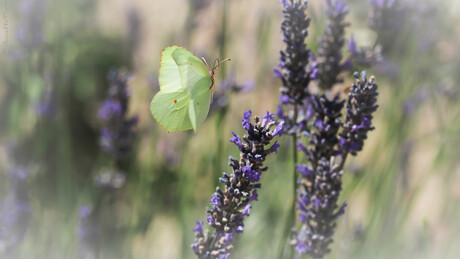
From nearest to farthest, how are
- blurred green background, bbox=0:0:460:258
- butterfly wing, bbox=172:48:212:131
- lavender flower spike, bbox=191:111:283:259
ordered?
lavender flower spike, bbox=191:111:283:259
butterfly wing, bbox=172:48:212:131
blurred green background, bbox=0:0:460:258

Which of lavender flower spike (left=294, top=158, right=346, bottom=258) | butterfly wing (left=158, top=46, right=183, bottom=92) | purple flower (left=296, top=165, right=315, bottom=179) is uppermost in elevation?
butterfly wing (left=158, top=46, right=183, bottom=92)

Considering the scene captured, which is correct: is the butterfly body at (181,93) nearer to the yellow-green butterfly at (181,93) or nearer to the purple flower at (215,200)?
the yellow-green butterfly at (181,93)

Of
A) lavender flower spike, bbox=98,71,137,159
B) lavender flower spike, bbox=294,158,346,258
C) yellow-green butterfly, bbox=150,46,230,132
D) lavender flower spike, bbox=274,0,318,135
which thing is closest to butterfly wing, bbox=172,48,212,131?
yellow-green butterfly, bbox=150,46,230,132

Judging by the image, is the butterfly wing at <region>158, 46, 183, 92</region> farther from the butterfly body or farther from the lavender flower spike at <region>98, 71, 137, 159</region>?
the lavender flower spike at <region>98, 71, 137, 159</region>

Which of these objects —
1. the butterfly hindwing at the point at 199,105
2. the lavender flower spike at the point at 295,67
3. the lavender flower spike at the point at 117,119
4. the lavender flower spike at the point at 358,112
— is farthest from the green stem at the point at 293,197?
the lavender flower spike at the point at 117,119

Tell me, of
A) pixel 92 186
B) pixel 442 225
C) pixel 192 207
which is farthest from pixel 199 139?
pixel 442 225

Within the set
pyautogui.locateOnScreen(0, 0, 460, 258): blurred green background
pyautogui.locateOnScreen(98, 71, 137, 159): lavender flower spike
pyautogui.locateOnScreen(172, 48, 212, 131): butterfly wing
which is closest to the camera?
pyautogui.locateOnScreen(172, 48, 212, 131): butterfly wing

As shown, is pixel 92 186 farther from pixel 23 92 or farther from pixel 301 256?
pixel 301 256
